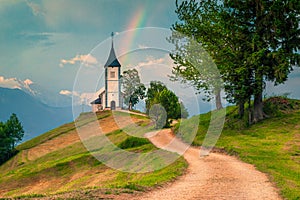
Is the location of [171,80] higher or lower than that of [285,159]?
higher

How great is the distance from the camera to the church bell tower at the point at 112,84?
105344 mm

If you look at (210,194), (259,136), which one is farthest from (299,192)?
(259,136)

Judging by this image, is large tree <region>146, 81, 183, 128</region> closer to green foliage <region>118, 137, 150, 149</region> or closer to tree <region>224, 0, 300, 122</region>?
green foliage <region>118, 137, 150, 149</region>

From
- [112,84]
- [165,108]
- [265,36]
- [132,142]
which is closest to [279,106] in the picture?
[265,36]

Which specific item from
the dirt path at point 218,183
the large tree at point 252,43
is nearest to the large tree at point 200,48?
the large tree at point 252,43

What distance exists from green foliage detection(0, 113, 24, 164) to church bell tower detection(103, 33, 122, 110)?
90.7 ft

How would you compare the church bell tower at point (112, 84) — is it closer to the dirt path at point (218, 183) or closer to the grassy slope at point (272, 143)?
the grassy slope at point (272, 143)

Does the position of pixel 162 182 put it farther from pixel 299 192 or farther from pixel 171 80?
pixel 171 80

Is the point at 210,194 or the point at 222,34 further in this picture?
the point at 222,34

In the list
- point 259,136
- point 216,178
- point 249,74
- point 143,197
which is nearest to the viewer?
point 143,197

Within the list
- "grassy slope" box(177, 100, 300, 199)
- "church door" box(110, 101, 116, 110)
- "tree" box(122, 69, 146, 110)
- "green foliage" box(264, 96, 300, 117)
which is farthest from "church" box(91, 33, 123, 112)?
"green foliage" box(264, 96, 300, 117)

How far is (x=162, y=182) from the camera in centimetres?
1848

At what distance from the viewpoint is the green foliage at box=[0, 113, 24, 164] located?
8575 cm

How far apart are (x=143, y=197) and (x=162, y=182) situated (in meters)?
3.46
